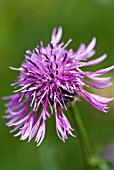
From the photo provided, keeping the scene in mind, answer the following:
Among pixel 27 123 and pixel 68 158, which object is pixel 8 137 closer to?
pixel 68 158

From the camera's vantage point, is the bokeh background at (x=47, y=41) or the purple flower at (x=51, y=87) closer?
the purple flower at (x=51, y=87)

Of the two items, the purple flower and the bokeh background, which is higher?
the bokeh background

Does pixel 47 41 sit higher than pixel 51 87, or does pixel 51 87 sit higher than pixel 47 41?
pixel 47 41

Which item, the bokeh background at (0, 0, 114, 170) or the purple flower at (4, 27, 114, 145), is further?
the bokeh background at (0, 0, 114, 170)

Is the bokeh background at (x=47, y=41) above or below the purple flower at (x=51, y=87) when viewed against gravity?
above

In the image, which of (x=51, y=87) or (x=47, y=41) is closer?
(x=51, y=87)
